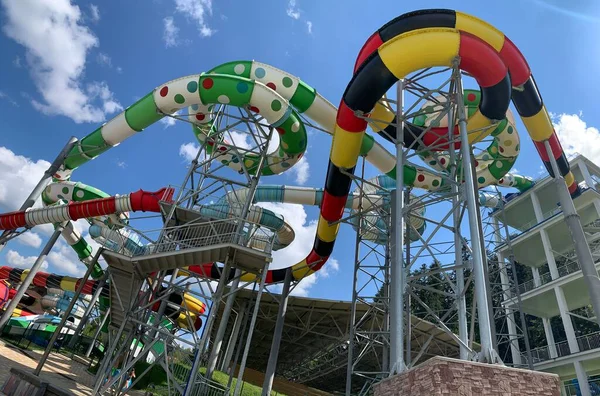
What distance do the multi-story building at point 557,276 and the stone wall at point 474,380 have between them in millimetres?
12473

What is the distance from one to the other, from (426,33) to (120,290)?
1041cm

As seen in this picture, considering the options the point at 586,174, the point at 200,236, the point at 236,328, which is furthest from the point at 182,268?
the point at 586,174

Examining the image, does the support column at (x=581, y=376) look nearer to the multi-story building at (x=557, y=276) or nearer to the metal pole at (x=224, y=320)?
the multi-story building at (x=557, y=276)

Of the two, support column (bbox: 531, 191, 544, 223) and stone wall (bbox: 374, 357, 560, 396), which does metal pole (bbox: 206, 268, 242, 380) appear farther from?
support column (bbox: 531, 191, 544, 223)

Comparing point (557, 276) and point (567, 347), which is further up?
point (557, 276)

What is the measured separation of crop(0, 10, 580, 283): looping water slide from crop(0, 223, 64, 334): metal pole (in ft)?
3.29

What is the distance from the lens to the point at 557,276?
66.5 ft

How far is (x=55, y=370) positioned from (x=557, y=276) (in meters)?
22.5

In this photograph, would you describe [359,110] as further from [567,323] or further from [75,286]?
[75,286]

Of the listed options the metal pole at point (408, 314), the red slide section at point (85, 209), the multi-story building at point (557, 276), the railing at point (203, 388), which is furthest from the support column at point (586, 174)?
the red slide section at point (85, 209)

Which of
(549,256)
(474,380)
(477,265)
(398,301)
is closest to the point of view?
(474,380)

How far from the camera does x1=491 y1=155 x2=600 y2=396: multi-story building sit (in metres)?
18.2

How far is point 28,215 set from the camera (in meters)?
18.2

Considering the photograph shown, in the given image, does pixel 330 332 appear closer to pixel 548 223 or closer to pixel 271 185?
pixel 271 185
